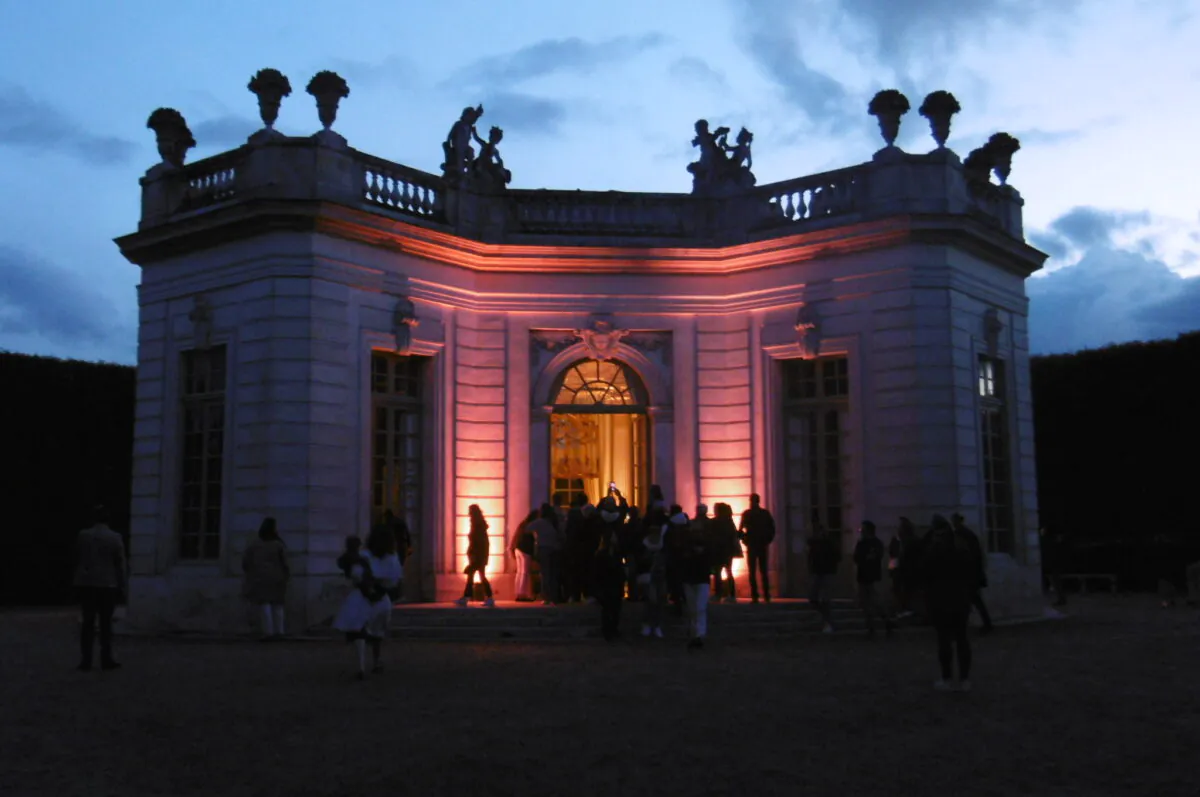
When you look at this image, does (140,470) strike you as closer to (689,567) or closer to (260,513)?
(260,513)

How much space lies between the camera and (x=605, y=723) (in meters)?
8.23

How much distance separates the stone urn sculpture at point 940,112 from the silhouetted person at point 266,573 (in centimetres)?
1024

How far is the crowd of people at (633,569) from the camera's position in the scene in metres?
9.93

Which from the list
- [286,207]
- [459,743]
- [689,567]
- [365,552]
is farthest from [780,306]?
[459,743]

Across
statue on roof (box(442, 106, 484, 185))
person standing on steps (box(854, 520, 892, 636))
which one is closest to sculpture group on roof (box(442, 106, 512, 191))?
statue on roof (box(442, 106, 484, 185))

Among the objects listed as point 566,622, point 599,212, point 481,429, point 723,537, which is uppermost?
point 599,212

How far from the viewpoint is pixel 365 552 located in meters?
10.8

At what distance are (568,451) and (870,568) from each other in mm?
5823

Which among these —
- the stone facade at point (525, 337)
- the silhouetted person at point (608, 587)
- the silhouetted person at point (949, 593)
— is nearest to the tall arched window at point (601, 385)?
the stone facade at point (525, 337)

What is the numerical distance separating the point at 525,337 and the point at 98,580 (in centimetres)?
772

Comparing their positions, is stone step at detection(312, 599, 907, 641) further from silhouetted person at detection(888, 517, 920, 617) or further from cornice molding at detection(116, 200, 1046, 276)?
cornice molding at detection(116, 200, 1046, 276)

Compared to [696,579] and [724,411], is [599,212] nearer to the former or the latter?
[724,411]

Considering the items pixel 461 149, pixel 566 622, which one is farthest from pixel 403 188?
pixel 566 622

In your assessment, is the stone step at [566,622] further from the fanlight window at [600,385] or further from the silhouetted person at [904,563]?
the fanlight window at [600,385]
